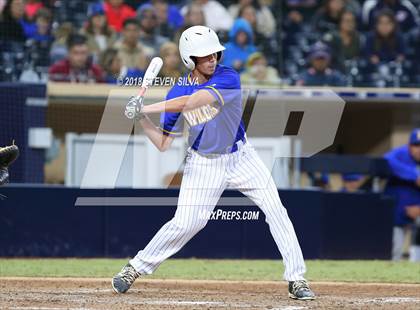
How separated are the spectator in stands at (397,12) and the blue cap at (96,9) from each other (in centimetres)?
403

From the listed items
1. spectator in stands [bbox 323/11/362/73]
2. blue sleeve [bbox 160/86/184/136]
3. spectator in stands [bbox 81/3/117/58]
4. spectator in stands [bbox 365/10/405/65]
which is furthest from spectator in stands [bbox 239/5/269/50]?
blue sleeve [bbox 160/86/184/136]

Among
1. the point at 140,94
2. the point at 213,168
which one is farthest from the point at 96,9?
the point at 213,168

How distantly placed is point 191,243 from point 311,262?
1335 millimetres

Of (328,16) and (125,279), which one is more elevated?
(328,16)

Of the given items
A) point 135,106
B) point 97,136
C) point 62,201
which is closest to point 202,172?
point 135,106

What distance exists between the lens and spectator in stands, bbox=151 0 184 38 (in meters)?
13.6

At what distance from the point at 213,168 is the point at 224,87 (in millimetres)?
592

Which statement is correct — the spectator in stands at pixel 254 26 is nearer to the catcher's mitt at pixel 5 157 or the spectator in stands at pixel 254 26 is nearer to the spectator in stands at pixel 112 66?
the spectator in stands at pixel 112 66

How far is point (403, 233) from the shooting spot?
12070 millimetres

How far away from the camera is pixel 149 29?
1355 centimetres

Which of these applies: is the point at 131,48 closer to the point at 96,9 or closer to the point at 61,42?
the point at 61,42

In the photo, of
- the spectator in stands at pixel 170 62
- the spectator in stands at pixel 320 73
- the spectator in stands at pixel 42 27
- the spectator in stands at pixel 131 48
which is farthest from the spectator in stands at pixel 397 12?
the spectator in stands at pixel 42 27

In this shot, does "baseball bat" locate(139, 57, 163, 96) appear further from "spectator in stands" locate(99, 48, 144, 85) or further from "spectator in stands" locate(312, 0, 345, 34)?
"spectator in stands" locate(312, 0, 345, 34)

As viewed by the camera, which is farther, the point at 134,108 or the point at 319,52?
the point at 319,52
